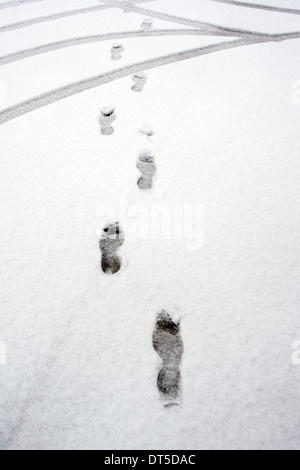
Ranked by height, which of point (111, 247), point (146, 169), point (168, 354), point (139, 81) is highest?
point (139, 81)

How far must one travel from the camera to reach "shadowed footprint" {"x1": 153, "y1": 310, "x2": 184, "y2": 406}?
1075 mm

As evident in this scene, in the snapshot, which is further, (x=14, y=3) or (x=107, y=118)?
(x=14, y=3)

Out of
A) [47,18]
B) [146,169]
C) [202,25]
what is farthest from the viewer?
[47,18]

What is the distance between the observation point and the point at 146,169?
1.93 meters

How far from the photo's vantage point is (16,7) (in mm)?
4961

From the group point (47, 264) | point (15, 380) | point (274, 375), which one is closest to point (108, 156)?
point (47, 264)

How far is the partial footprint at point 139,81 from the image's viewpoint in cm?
268

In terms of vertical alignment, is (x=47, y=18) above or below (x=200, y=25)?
above

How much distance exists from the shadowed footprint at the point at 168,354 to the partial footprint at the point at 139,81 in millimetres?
2204

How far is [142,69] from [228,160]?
1.73 meters

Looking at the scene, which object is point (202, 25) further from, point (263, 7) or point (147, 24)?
point (263, 7)

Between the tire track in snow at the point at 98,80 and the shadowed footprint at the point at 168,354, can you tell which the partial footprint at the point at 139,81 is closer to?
the tire track in snow at the point at 98,80

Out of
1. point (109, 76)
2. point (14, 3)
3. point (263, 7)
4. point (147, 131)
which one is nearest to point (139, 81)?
point (109, 76)

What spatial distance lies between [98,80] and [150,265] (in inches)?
90.0
